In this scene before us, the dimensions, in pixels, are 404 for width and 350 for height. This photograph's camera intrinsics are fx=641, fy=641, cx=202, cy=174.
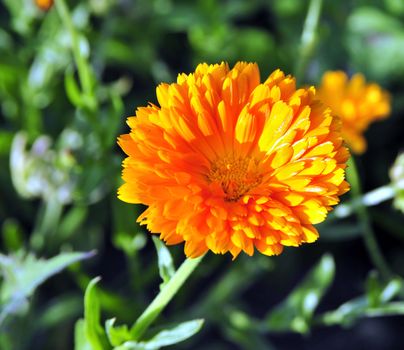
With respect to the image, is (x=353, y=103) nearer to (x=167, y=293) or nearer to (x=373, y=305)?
(x=373, y=305)

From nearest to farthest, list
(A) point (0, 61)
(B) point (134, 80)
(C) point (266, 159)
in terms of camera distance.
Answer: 1. (C) point (266, 159)
2. (A) point (0, 61)
3. (B) point (134, 80)

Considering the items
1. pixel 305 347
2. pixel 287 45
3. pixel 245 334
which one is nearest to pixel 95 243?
pixel 245 334

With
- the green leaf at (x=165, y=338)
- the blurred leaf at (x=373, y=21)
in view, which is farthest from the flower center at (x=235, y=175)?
the blurred leaf at (x=373, y=21)

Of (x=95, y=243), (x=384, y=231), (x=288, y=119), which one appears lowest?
(x=384, y=231)

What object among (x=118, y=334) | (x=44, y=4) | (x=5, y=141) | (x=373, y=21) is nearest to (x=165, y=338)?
(x=118, y=334)

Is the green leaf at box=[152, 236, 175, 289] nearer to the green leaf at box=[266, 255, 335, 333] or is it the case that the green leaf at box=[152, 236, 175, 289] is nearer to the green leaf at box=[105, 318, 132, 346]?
the green leaf at box=[105, 318, 132, 346]

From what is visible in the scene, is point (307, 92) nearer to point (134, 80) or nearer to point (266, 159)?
point (266, 159)
